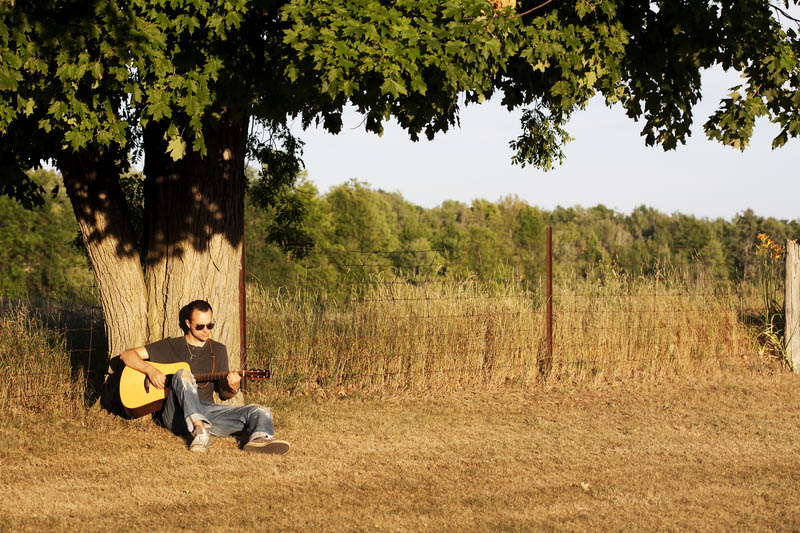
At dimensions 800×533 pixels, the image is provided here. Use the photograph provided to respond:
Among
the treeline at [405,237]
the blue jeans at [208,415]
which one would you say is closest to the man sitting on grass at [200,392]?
the blue jeans at [208,415]

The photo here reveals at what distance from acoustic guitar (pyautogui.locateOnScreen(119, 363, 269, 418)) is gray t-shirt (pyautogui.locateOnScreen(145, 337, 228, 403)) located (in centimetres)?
5

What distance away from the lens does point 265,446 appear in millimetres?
6543

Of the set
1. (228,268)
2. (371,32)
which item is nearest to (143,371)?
(228,268)

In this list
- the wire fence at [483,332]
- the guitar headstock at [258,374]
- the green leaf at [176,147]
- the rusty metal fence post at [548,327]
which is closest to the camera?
the green leaf at [176,147]

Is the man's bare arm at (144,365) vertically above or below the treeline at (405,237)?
below

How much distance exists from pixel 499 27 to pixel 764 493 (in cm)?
360

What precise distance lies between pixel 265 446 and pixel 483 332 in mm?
3925

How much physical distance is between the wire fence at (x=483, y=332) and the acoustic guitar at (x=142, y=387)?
1.52 meters

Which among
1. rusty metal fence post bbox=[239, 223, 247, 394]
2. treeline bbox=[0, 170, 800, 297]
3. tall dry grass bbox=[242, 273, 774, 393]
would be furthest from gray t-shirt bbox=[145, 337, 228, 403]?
treeline bbox=[0, 170, 800, 297]

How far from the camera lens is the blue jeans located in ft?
21.6

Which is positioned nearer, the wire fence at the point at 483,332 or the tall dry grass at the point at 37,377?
the tall dry grass at the point at 37,377

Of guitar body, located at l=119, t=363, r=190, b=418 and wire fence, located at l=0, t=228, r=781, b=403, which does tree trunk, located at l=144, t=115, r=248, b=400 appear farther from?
wire fence, located at l=0, t=228, r=781, b=403

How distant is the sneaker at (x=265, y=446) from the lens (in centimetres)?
654

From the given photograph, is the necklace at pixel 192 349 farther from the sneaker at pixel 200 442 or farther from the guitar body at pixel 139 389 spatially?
the sneaker at pixel 200 442
